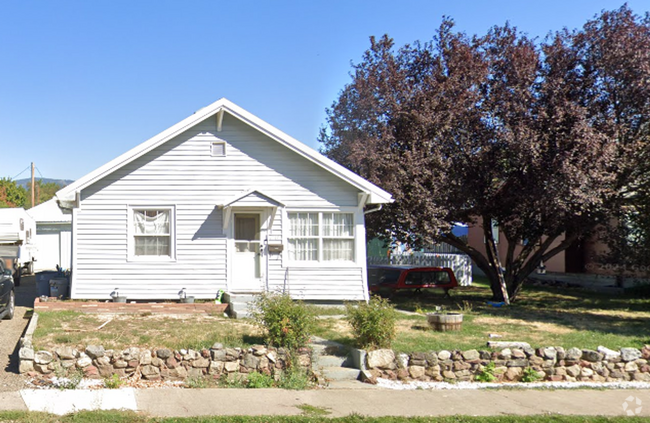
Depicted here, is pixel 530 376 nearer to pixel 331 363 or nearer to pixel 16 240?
pixel 331 363

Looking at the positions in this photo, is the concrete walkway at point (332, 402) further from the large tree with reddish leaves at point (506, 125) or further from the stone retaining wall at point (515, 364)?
the large tree with reddish leaves at point (506, 125)

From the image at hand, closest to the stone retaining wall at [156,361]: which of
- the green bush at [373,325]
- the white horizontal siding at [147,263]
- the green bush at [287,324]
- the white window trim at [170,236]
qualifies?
the green bush at [287,324]

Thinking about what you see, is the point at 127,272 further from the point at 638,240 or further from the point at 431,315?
the point at 638,240

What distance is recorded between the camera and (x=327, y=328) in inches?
496

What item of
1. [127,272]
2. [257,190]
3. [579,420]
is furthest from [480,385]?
[127,272]

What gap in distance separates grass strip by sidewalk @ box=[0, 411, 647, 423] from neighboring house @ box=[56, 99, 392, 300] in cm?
744

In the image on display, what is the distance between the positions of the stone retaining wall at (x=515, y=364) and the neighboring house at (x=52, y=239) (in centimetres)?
2498

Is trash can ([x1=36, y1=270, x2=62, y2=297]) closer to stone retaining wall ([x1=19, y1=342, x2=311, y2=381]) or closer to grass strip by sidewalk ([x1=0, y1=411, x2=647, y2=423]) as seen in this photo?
stone retaining wall ([x1=19, y1=342, x2=311, y2=381])

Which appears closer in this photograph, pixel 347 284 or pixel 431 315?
pixel 431 315

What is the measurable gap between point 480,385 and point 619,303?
11.8 meters

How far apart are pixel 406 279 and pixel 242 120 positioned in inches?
301

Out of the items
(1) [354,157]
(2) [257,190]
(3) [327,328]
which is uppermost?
(1) [354,157]

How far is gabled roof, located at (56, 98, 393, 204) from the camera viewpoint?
1461 cm

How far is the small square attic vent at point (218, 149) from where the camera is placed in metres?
15.4
